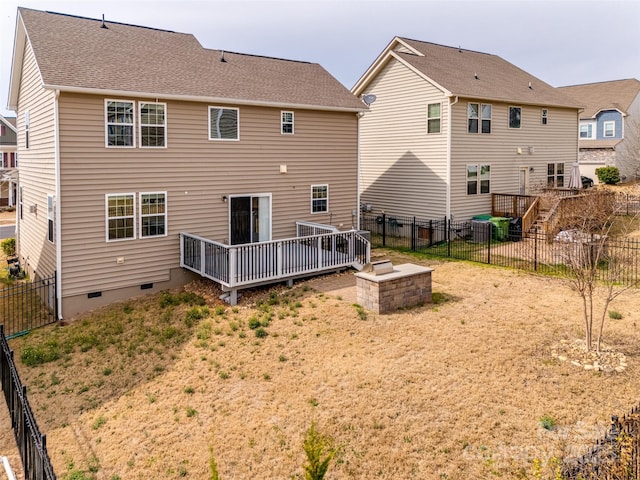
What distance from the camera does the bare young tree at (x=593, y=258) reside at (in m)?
9.65

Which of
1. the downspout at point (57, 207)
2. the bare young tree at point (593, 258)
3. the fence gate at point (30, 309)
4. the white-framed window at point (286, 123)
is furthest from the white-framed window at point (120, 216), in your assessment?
the bare young tree at point (593, 258)

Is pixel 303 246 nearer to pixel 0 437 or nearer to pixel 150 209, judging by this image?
pixel 150 209

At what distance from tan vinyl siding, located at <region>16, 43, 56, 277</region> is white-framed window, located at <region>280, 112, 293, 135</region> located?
6675mm

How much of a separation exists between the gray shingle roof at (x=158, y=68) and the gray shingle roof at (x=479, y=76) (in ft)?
17.0

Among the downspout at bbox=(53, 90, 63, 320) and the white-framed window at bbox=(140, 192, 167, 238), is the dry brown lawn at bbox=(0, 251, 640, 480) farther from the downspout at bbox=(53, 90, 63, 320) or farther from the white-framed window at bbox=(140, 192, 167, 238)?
the white-framed window at bbox=(140, 192, 167, 238)

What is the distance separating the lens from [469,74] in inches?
910

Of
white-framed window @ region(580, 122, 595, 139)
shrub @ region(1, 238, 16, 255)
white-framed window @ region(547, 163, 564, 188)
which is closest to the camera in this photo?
shrub @ region(1, 238, 16, 255)

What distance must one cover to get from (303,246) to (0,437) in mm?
8872

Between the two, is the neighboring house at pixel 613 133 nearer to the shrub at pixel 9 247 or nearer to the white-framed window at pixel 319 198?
the white-framed window at pixel 319 198

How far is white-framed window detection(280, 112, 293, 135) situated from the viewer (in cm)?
1631

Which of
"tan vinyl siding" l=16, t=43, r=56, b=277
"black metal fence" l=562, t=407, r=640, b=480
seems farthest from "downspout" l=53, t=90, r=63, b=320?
"black metal fence" l=562, t=407, r=640, b=480

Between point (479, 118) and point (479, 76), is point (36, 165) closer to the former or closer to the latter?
point (479, 118)

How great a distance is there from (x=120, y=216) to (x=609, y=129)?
38518 mm

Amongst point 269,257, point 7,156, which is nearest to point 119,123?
point 269,257
